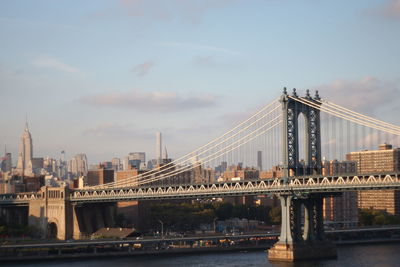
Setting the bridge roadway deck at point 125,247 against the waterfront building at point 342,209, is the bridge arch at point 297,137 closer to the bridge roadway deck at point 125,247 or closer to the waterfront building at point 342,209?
the bridge roadway deck at point 125,247

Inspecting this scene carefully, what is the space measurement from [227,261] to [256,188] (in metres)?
8.09

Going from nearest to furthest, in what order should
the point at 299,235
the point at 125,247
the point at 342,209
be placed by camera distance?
the point at 299,235, the point at 125,247, the point at 342,209

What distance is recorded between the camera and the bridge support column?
8831cm

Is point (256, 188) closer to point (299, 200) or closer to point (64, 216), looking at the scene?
point (299, 200)

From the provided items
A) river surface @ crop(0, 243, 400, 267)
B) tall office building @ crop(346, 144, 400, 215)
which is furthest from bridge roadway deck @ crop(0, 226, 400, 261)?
tall office building @ crop(346, 144, 400, 215)

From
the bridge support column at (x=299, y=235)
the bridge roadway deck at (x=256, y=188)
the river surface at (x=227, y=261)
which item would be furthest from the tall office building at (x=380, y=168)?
the bridge support column at (x=299, y=235)

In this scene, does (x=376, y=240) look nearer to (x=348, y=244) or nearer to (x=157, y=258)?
(x=348, y=244)

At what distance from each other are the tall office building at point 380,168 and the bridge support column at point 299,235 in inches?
3507

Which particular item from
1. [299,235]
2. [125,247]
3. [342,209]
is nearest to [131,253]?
[125,247]

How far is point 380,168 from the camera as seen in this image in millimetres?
184375

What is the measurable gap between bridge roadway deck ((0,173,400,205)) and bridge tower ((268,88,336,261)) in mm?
1059

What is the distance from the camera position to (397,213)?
177250mm

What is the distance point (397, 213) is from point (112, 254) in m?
88.4

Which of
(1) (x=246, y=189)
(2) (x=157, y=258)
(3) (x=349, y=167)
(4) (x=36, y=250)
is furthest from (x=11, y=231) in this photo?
(3) (x=349, y=167)
